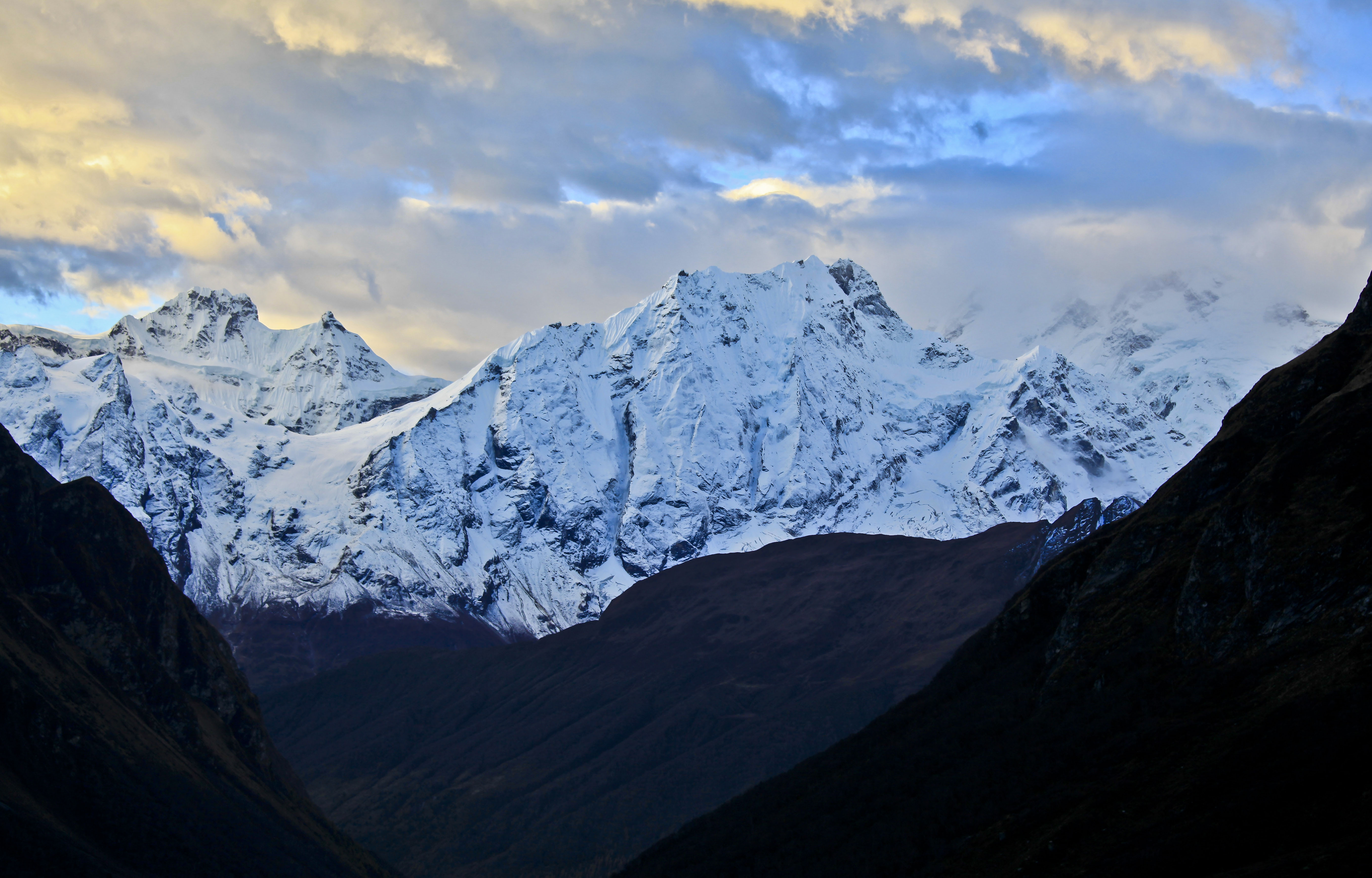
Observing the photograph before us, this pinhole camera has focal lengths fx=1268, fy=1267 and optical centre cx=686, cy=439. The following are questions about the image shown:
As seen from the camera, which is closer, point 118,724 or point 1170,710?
point 1170,710

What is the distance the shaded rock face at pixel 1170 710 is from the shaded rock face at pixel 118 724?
156 feet

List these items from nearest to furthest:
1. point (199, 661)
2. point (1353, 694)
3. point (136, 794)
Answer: point (1353, 694), point (136, 794), point (199, 661)

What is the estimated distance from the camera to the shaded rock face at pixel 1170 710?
56312mm

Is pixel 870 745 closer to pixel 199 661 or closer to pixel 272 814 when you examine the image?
pixel 272 814

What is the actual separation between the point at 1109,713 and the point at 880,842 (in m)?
18.5

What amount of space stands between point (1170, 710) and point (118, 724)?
103631 millimetres

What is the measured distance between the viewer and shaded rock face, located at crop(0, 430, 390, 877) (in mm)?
111750

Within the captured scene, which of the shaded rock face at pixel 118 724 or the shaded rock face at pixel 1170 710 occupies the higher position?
the shaded rock face at pixel 118 724

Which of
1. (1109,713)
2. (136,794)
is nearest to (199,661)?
(136,794)

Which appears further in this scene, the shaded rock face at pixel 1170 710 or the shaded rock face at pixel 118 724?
the shaded rock face at pixel 118 724

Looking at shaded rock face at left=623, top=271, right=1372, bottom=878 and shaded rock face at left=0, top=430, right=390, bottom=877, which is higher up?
shaded rock face at left=0, top=430, right=390, bottom=877

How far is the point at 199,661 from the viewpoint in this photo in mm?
164375

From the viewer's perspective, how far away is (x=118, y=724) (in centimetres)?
12962

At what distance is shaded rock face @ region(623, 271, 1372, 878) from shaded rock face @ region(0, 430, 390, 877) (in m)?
47.6
